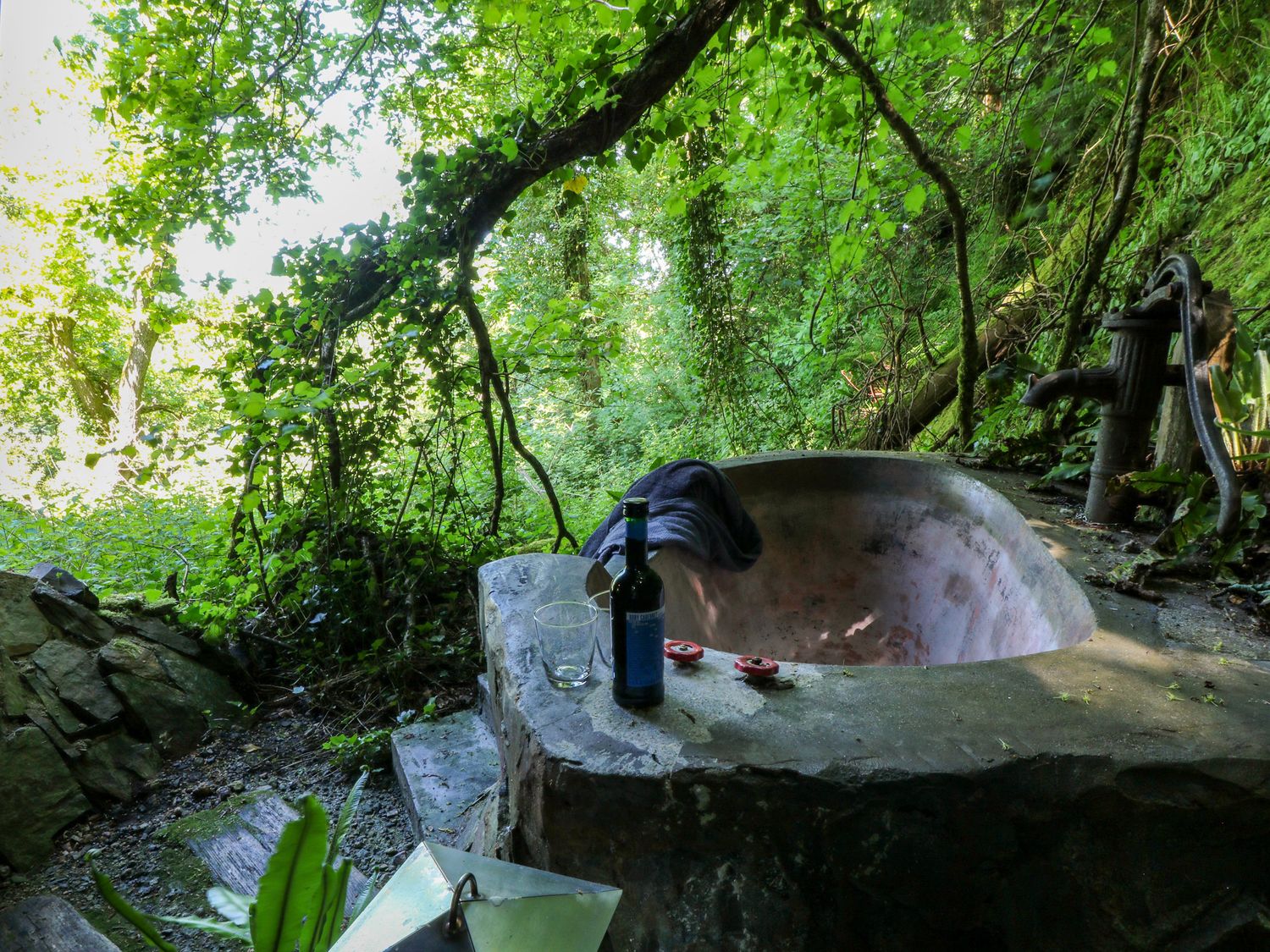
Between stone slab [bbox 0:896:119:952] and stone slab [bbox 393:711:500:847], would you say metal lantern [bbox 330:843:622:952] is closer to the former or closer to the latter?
stone slab [bbox 393:711:500:847]

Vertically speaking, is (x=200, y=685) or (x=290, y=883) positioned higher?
(x=290, y=883)

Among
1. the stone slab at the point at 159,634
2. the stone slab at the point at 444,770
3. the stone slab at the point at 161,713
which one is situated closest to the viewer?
the stone slab at the point at 444,770

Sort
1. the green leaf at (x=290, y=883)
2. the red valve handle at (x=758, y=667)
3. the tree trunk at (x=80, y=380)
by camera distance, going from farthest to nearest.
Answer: the tree trunk at (x=80, y=380)
the red valve handle at (x=758, y=667)
the green leaf at (x=290, y=883)

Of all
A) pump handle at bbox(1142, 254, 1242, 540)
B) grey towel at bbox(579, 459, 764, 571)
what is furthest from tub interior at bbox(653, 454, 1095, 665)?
pump handle at bbox(1142, 254, 1242, 540)

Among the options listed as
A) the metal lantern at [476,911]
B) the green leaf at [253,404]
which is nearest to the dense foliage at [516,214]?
the green leaf at [253,404]

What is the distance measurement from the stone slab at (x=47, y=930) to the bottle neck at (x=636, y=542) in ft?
5.05

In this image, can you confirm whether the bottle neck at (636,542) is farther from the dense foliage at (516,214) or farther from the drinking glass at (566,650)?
the dense foliage at (516,214)

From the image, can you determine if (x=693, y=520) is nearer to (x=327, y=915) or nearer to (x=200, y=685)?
(x=327, y=915)

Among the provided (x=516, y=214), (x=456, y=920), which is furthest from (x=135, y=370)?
(x=456, y=920)

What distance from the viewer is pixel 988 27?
12.6ft

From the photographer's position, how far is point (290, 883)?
2.60ft

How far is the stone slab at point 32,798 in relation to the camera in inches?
75.2

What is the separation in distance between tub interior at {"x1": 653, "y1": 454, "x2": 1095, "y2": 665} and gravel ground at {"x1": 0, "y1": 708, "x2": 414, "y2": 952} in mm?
1121

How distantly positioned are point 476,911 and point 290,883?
1.26 feet
